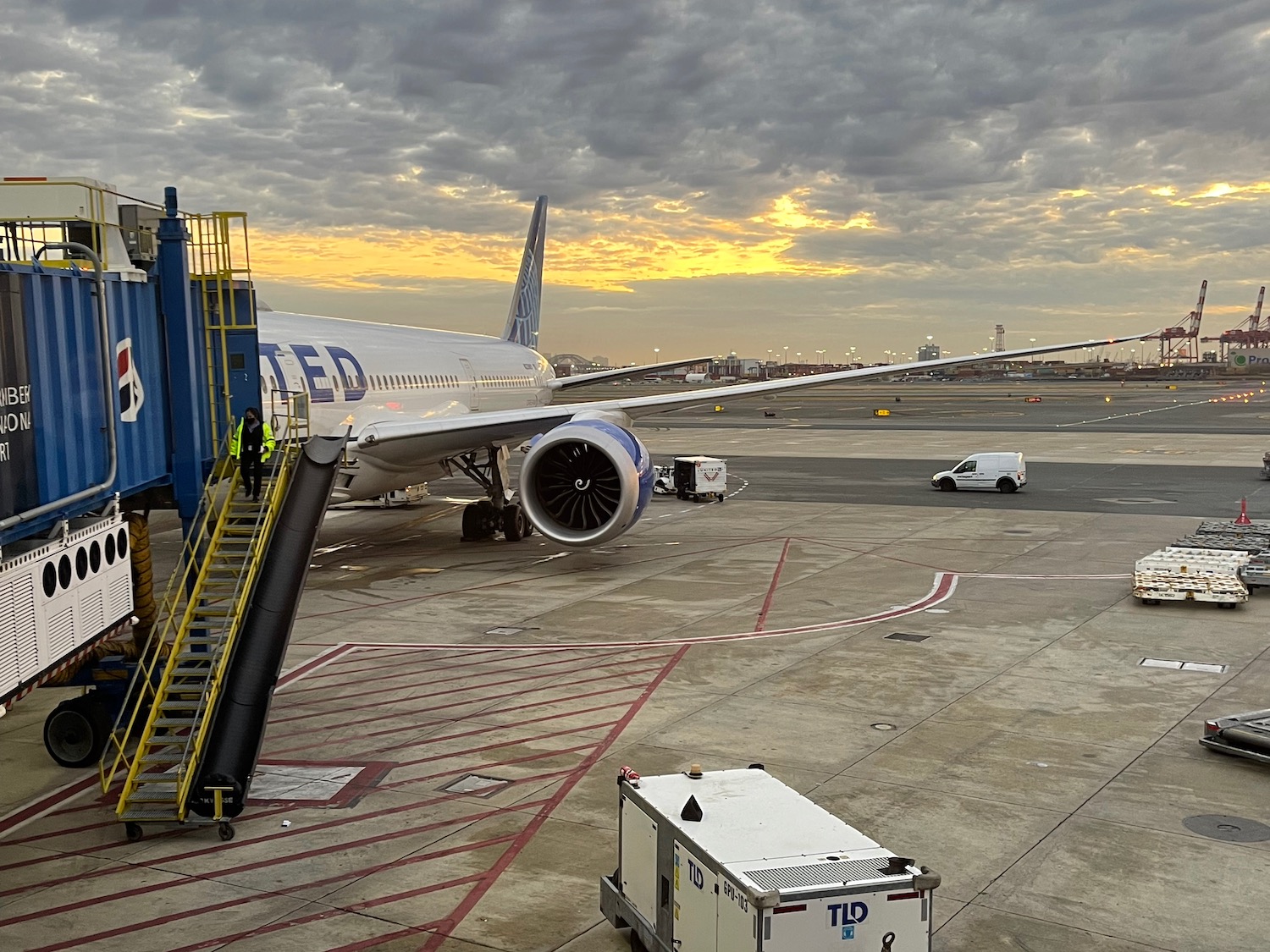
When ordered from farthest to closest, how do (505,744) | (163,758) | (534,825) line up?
1. (505,744)
2. (163,758)
3. (534,825)

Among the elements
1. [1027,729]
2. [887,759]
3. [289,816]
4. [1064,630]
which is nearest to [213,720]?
[289,816]

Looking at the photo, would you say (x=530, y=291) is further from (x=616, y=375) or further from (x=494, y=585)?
(x=494, y=585)

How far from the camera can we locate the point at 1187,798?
11891 mm

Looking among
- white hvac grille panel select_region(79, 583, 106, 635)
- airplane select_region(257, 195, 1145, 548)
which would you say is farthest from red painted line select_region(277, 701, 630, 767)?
airplane select_region(257, 195, 1145, 548)

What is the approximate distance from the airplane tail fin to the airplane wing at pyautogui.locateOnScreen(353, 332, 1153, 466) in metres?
14.8

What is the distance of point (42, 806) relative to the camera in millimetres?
12328

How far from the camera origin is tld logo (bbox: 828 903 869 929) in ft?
24.8

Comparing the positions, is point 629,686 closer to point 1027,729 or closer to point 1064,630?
point 1027,729

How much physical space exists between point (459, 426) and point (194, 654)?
1140 cm

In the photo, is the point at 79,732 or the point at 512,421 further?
the point at 512,421

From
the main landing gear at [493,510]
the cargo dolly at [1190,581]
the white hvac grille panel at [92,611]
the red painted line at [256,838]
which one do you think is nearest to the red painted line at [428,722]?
the red painted line at [256,838]

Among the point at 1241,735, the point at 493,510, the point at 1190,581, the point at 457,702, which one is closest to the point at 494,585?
the point at 493,510

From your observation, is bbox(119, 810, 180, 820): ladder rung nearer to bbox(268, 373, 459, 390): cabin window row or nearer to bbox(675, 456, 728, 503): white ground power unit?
bbox(268, 373, 459, 390): cabin window row

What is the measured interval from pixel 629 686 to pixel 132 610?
21.8 feet
